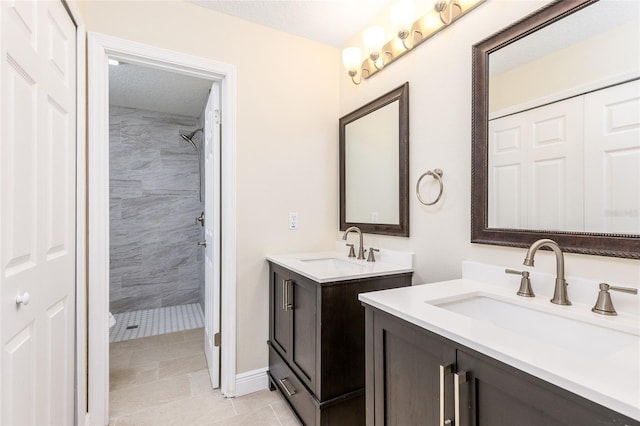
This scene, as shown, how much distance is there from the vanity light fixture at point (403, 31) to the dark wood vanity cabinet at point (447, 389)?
4.58ft

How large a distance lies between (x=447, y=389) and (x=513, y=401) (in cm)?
16

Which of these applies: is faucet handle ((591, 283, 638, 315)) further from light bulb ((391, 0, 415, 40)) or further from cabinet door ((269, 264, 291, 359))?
light bulb ((391, 0, 415, 40))

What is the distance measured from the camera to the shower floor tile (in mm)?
2906

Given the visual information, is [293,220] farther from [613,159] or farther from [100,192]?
[613,159]

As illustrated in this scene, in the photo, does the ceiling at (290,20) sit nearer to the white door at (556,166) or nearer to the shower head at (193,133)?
the shower head at (193,133)

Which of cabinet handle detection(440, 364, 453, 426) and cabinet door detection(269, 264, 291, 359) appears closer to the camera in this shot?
cabinet handle detection(440, 364, 453, 426)

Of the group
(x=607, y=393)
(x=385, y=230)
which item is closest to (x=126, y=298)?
(x=385, y=230)

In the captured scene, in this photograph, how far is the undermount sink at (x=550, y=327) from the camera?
82cm

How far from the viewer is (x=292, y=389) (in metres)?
1.69

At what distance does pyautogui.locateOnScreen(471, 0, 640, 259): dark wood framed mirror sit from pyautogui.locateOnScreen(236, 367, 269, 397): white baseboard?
1568 millimetres

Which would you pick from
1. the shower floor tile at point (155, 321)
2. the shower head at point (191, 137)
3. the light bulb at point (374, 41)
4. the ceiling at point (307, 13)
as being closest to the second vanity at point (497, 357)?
the light bulb at point (374, 41)

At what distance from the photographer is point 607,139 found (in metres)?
0.95

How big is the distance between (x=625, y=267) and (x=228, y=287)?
1834 millimetres

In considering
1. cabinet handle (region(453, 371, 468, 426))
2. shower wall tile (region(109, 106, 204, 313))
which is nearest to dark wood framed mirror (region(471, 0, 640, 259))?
cabinet handle (region(453, 371, 468, 426))
